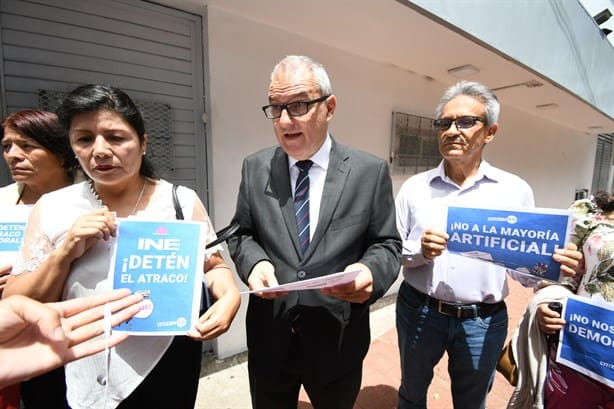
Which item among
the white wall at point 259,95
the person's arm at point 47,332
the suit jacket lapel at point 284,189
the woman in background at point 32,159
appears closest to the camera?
the person's arm at point 47,332

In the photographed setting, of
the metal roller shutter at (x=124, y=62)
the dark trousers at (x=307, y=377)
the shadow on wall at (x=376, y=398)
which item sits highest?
the metal roller shutter at (x=124, y=62)

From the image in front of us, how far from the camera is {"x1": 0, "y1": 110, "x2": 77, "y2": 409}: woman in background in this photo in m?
1.47

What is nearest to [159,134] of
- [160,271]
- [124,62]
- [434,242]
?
[124,62]

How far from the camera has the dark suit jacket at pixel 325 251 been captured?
1.29 metres

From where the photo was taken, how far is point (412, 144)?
4406 millimetres

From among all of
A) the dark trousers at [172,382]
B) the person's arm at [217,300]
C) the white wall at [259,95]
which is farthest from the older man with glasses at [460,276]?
the white wall at [259,95]

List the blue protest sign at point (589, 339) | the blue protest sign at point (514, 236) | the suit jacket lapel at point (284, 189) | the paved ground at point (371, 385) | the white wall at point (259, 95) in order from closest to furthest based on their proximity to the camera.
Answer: the blue protest sign at point (589, 339) → the blue protest sign at point (514, 236) → the suit jacket lapel at point (284, 189) → the paved ground at point (371, 385) → the white wall at point (259, 95)

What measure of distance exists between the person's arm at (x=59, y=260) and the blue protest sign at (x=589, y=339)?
189cm

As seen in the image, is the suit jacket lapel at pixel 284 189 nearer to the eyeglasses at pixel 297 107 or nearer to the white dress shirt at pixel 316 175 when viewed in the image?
the white dress shirt at pixel 316 175

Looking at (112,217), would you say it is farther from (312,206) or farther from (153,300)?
(312,206)

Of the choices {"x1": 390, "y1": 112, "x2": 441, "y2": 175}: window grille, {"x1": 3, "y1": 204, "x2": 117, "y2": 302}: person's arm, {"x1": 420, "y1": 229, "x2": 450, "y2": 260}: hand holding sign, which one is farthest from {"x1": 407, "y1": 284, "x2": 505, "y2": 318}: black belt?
{"x1": 390, "y1": 112, "x2": 441, "y2": 175}: window grille

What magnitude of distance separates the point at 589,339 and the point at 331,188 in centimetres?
124

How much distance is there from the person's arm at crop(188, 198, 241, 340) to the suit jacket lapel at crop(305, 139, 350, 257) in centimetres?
37

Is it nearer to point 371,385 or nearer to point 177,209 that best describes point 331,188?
point 177,209
